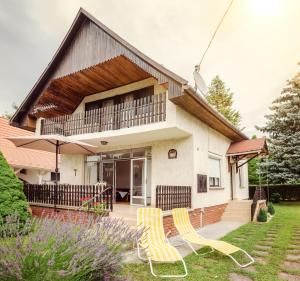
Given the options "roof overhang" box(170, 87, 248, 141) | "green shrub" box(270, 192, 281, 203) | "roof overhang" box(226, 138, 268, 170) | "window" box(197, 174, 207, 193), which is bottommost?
"green shrub" box(270, 192, 281, 203)

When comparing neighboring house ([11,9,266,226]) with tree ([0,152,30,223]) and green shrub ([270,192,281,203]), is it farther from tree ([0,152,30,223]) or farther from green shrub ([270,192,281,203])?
green shrub ([270,192,281,203])

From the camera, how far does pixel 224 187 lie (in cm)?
1505

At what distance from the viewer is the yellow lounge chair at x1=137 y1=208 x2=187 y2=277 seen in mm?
5582

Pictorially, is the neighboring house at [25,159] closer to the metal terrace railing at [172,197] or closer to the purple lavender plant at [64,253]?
the metal terrace railing at [172,197]

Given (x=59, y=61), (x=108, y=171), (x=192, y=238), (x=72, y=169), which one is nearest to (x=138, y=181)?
(x=108, y=171)

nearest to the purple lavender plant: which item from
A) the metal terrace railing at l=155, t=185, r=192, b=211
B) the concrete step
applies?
the metal terrace railing at l=155, t=185, r=192, b=211

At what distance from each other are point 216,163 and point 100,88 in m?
7.35

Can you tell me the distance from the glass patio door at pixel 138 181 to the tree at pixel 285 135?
1404 centimetres

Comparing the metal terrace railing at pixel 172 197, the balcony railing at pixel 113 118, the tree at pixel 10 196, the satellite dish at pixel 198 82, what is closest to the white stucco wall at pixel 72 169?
the balcony railing at pixel 113 118

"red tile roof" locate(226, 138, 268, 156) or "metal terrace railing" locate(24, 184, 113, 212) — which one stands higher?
"red tile roof" locate(226, 138, 268, 156)

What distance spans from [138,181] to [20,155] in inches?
392

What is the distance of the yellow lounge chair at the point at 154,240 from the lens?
Result: 5.58m

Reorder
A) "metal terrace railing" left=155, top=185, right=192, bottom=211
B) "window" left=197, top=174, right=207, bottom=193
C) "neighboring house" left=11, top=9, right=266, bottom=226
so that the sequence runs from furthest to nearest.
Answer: "window" left=197, top=174, right=207, bottom=193 < "neighboring house" left=11, top=9, right=266, bottom=226 < "metal terrace railing" left=155, top=185, right=192, bottom=211

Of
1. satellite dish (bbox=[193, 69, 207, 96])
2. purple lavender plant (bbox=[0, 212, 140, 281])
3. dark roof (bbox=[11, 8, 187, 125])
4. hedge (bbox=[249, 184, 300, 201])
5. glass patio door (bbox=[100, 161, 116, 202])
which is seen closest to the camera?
purple lavender plant (bbox=[0, 212, 140, 281])
